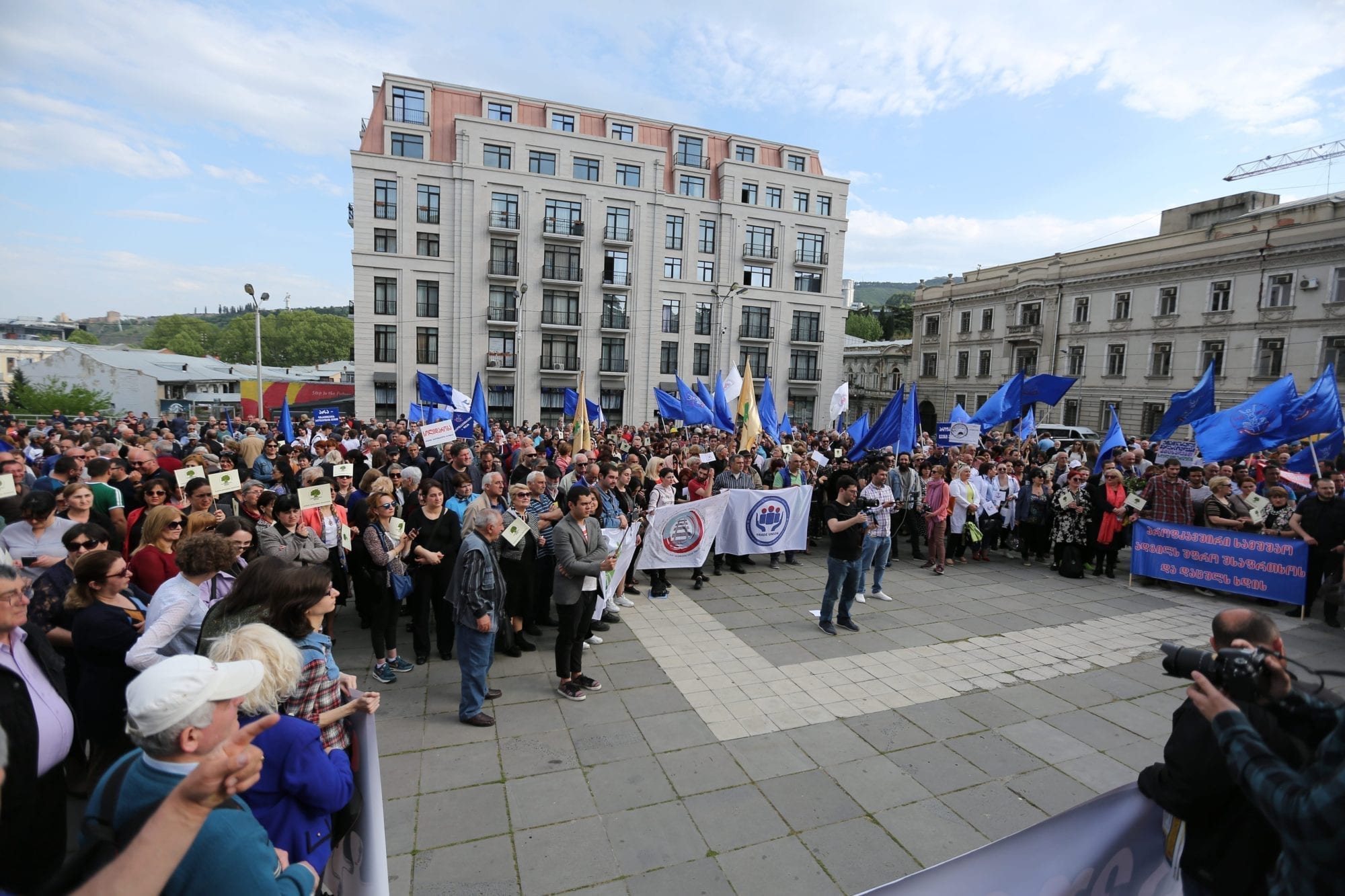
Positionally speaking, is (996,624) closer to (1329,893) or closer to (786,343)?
(1329,893)

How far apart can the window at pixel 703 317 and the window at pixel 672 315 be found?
123cm

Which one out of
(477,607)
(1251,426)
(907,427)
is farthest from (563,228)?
(477,607)

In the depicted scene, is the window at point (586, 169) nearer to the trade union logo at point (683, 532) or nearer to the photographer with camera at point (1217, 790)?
the trade union logo at point (683, 532)

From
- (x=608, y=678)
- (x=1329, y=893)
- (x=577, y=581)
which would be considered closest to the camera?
(x=1329, y=893)

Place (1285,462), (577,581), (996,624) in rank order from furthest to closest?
1. (1285,462)
2. (996,624)
3. (577,581)

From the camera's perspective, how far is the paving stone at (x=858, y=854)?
3734 millimetres

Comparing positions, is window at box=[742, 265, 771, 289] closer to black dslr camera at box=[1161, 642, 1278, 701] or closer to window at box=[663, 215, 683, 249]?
window at box=[663, 215, 683, 249]

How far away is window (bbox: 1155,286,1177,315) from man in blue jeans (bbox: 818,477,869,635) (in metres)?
40.0

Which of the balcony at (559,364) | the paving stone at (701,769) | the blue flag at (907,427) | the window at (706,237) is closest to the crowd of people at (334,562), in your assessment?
the blue flag at (907,427)

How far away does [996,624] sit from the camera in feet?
27.1

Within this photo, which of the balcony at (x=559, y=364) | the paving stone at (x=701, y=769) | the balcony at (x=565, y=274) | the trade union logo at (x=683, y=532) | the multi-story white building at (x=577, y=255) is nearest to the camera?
the paving stone at (x=701, y=769)

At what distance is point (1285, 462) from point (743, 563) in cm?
1141

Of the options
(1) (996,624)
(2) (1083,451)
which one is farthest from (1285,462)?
(1) (996,624)

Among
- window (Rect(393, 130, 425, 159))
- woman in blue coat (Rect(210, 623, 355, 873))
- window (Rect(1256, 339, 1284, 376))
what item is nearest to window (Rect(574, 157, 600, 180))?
window (Rect(393, 130, 425, 159))
